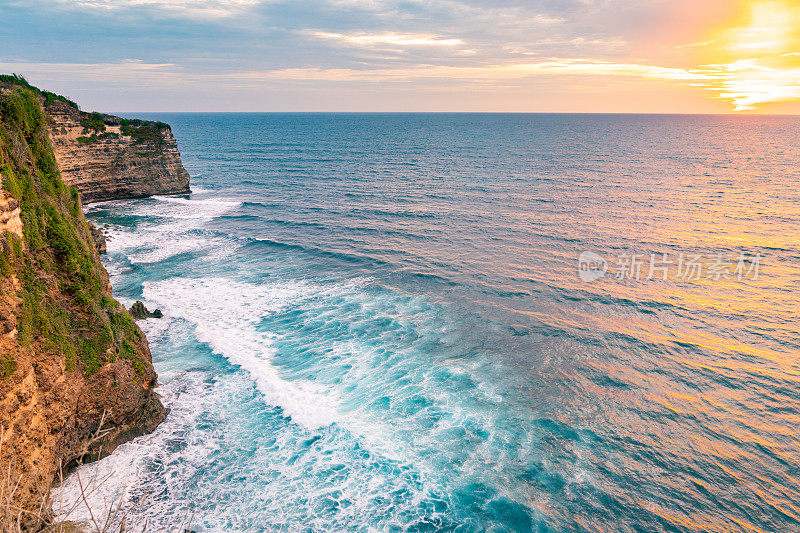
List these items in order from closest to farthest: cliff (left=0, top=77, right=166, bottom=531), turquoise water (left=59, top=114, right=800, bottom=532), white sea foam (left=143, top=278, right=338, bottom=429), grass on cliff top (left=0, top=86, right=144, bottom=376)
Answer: cliff (left=0, top=77, right=166, bottom=531) → grass on cliff top (left=0, top=86, right=144, bottom=376) → turquoise water (left=59, top=114, right=800, bottom=532) → white sea foam (left=143, top=278, right=338, bottom=429)

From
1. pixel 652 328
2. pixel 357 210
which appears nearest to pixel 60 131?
pixel 357 210

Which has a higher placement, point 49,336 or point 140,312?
point 49,336

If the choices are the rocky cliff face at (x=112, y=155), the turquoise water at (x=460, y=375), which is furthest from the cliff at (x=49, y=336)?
the rocky cliff face at (x=112, y=155)

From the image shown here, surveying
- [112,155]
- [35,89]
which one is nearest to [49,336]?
[35,89]

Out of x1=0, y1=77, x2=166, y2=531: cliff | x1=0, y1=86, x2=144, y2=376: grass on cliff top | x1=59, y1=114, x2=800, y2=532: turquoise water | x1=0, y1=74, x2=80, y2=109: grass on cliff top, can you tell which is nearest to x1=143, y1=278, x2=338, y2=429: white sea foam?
x1=59, y1=114, x2=800, y2=532: turquoise water

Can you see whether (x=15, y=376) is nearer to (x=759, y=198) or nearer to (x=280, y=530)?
(x=280, y=530)

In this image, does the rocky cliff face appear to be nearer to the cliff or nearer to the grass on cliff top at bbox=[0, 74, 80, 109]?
the grass on cliff top at bbox=[0, 74, 80, 109]

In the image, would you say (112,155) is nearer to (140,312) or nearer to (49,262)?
(140,312)

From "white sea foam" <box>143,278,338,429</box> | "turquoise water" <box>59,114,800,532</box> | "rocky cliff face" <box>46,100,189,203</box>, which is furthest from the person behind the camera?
"rocky cliff face" <box>46,100,189,203</box>
